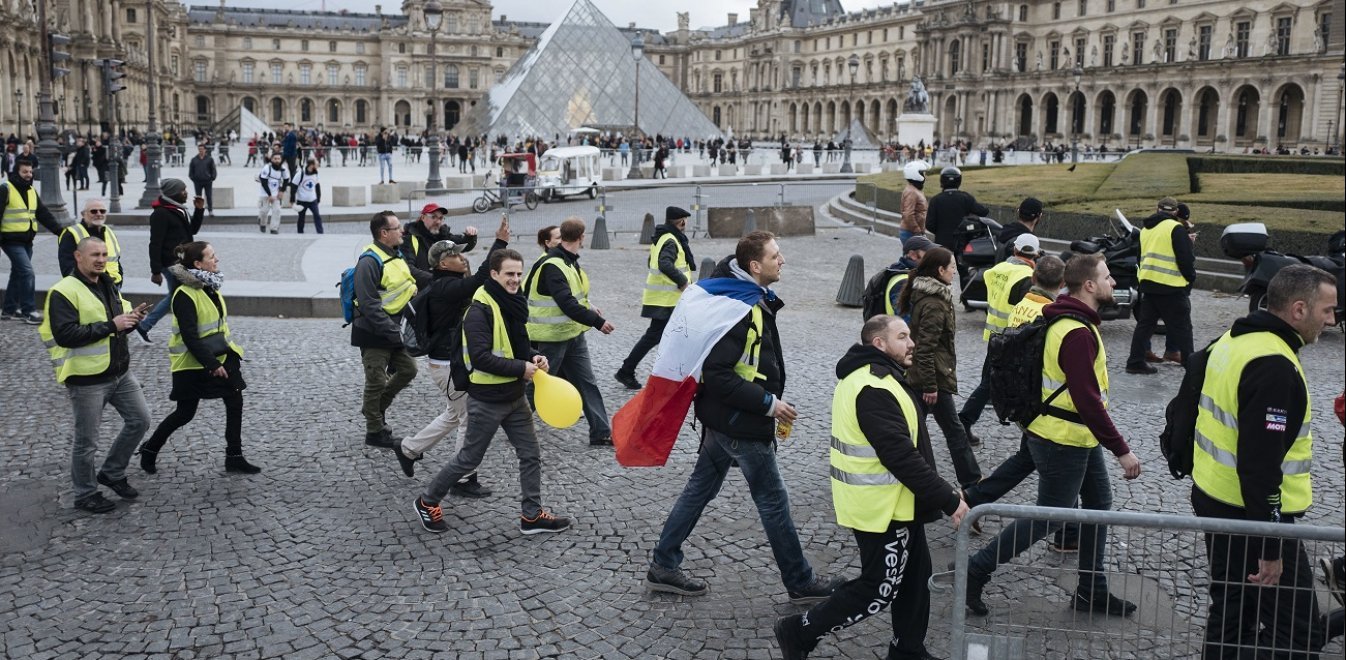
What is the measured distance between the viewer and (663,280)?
7.97 m

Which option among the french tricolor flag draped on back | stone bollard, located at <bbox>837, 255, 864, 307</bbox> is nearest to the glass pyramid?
stone bollard, located at <bbox>837, 255, 864, 307</bbox>

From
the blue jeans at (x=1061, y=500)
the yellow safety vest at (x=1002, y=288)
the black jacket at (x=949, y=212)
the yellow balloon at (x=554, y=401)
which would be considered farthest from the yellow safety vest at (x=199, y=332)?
the black jacket at (x=949, y=212)

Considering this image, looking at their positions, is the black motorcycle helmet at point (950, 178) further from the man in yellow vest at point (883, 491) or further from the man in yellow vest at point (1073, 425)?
the man in yellow vest at point (883, 491)

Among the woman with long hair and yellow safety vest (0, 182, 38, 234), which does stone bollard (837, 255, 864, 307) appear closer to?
the woman with long hair

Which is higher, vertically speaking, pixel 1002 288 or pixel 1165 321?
pixel 1002 288

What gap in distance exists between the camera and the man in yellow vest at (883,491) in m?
3.65

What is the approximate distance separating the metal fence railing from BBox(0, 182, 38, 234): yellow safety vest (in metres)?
9.50

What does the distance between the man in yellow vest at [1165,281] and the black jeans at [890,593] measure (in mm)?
5572

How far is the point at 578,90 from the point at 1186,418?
4946 centimetres

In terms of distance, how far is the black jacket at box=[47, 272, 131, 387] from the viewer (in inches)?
209

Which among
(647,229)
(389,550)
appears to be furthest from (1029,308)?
(647,229)

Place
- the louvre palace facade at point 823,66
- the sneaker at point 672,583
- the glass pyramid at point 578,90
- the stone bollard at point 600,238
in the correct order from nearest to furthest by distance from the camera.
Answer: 1. the sneaker at point 672,583
2. the stone bollard at point 600,238
3. the glass pyramid at point 578,90
4. the louvre palace facade at point 823,66

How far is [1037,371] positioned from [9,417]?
21.4 feet

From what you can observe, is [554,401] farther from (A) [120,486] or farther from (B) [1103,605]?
(B) [1103,605]
